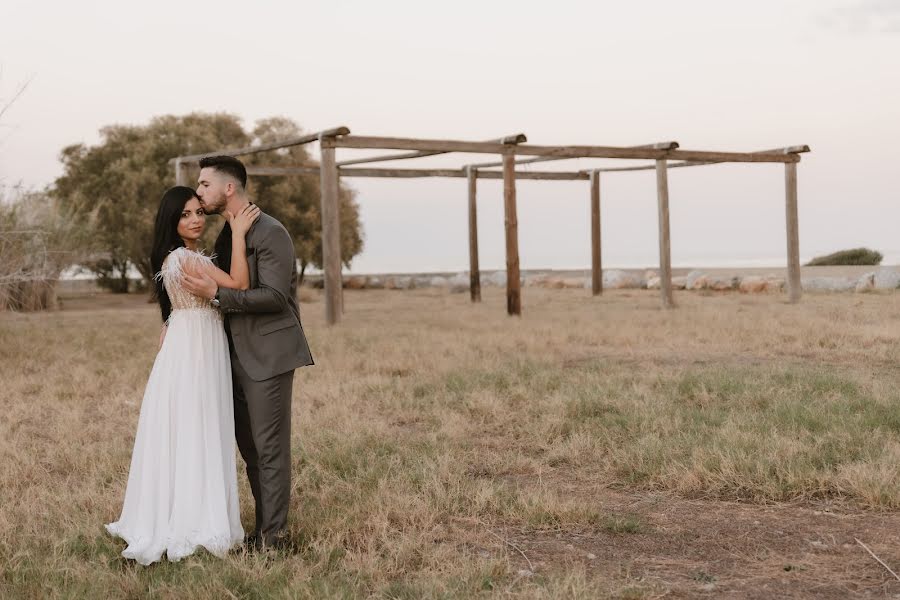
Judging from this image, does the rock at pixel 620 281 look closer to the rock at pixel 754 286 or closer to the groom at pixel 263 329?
the rock at pixel 754 286

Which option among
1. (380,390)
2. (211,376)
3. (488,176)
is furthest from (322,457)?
(488,176)

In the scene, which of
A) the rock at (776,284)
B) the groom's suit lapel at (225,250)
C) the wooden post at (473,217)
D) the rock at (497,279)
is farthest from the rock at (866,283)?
the groom's suit lapel at (225,250)

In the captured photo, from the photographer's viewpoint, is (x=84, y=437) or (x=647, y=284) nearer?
(x=84, y=437)

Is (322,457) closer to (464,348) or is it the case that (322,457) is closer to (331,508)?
(331,508)

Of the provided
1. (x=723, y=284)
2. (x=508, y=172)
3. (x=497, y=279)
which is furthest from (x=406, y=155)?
(x=497, y=279)

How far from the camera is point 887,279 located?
25.5 meters

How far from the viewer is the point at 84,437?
7746 millimetres

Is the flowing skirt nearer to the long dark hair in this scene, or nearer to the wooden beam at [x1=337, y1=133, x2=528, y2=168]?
the long dark hair

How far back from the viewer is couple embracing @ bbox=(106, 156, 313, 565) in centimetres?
450

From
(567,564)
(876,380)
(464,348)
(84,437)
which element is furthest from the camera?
(464,348)

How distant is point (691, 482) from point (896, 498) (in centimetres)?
120

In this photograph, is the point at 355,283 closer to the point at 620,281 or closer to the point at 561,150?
the point at 620,281

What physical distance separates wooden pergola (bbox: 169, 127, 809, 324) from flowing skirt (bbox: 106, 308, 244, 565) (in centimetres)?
1066

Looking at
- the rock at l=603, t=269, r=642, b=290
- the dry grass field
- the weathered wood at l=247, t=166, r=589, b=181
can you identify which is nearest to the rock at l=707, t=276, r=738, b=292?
the rock at l=603, t=269, r=642, b=290
